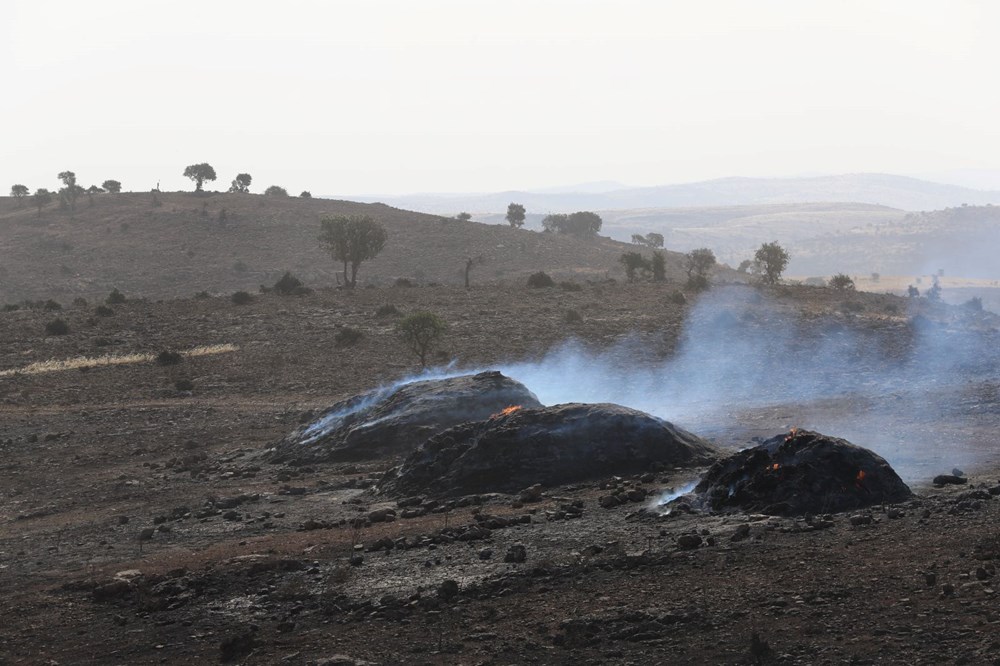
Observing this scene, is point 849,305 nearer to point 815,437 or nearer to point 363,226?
point 363,226

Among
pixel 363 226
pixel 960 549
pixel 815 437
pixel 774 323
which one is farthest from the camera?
pixel 363 226

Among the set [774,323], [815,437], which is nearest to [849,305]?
[774,323]

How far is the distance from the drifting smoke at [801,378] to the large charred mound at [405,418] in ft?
20.2

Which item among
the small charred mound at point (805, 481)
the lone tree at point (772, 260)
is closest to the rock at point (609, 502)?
the small charred mound at point (805, 481)

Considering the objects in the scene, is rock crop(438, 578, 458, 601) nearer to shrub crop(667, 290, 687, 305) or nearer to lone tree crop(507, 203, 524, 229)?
shrub crop(667, 290, 687, 305)

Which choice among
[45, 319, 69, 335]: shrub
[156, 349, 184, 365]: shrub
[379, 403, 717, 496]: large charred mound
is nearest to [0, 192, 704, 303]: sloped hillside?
[45, 319, 69, 335]: shrub

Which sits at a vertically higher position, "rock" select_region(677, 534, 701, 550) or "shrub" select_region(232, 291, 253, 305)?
"shrub" select_region(232, 291, 253, 305)

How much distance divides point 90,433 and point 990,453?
26.1m

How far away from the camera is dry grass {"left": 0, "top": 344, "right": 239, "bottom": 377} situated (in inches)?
1543

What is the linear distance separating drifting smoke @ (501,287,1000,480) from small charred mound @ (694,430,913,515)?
3122 mm

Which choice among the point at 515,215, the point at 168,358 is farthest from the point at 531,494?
the point at 515,215

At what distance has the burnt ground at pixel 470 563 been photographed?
11.8 metres

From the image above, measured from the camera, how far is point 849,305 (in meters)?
49.1

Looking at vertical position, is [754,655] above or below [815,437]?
below
